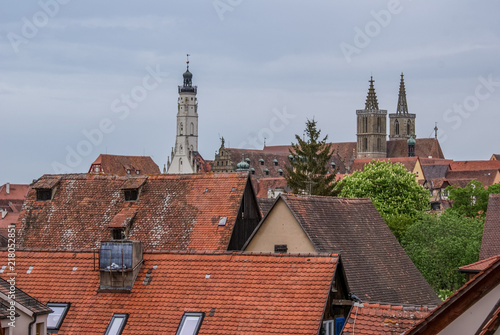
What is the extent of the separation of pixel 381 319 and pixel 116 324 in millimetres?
6735

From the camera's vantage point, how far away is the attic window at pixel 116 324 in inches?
808

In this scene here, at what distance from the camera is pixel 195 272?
21422 mm

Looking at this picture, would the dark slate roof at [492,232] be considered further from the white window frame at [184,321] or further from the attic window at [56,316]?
the attic window at [56,316]

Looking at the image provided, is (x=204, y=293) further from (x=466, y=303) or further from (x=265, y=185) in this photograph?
(x=265, y=185)

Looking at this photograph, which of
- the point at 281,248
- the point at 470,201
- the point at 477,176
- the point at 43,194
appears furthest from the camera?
the point at 477,176

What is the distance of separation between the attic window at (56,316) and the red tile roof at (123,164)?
469 ft

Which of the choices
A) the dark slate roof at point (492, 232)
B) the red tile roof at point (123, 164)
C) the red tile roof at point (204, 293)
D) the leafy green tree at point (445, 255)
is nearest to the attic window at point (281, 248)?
the red tile roof at point (204, 293)

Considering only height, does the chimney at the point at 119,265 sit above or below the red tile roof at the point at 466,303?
above

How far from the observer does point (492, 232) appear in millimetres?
38531

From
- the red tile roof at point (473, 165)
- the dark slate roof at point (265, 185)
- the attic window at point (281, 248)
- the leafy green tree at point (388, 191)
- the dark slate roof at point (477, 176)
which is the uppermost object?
the red tile roof at point (473, 165)

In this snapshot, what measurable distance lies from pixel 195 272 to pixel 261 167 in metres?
158

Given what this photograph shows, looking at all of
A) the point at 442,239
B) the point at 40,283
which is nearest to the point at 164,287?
the point at 40,283

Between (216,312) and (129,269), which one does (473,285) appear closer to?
(216,312)

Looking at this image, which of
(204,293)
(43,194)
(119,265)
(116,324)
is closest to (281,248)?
(119,265)
